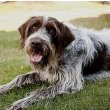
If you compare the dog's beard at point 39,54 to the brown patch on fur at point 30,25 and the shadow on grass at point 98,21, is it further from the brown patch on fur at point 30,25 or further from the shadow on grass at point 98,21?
the shadow on grass at point 98,21

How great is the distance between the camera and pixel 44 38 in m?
6.59

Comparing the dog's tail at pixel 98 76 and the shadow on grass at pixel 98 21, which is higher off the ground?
the shadow on grass at pixel 98 21

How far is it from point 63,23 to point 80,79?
0.90 meters

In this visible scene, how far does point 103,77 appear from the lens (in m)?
7.74

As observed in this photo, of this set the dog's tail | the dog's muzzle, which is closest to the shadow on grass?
the dog's tail

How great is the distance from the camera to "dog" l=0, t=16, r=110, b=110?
6672 mm

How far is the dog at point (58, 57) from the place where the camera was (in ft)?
21.9

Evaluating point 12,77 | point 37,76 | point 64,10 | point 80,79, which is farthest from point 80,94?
point 64,10

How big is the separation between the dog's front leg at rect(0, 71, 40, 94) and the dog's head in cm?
54

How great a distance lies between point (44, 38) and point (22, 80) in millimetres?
1090

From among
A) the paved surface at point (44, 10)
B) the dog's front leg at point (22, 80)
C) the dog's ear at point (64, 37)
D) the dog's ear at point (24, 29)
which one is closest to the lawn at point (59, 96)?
the dog's front leg at point (22, 80)

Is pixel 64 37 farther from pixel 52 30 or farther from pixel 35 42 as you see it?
pixel 35 42

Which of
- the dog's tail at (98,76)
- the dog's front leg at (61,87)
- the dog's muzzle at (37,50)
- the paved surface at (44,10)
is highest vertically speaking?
the dog's muzzle at (37,50)

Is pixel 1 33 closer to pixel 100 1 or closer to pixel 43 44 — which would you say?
pixel 100 1
